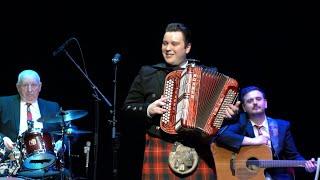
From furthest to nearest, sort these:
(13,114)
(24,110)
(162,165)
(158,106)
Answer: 1. (24,110)
2. (13,114)
3. (162,165)
4. (158,106)

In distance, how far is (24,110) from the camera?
6.44 meters

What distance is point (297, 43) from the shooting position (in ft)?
23.1

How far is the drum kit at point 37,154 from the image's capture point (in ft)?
18.8

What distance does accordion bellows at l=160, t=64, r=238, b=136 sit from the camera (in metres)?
3.59

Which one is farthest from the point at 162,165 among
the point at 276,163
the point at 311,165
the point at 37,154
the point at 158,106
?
the point at 37,154

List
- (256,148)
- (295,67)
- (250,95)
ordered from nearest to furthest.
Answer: (256,148) → (250,95) → (295,67)

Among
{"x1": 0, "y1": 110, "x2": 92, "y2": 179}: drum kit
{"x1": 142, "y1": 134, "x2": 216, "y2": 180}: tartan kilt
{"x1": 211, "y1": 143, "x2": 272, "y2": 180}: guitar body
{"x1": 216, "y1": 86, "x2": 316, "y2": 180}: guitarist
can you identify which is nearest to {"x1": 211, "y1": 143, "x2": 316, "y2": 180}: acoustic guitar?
{"x1": 211, "y1": 143, "x2": 272, "y2": 180}: guitar body

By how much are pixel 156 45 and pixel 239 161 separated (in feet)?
8.42

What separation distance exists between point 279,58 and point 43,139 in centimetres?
343

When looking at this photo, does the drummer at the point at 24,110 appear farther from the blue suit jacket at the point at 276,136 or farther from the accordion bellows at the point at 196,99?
the accordion bellows at the point at 196,99

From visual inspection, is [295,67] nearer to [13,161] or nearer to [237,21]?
[237,21]

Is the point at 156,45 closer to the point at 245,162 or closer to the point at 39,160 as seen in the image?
the point at 39,160

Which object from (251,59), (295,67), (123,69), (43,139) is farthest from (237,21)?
(43,139)

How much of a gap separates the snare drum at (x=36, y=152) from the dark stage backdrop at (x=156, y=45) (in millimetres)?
1462
